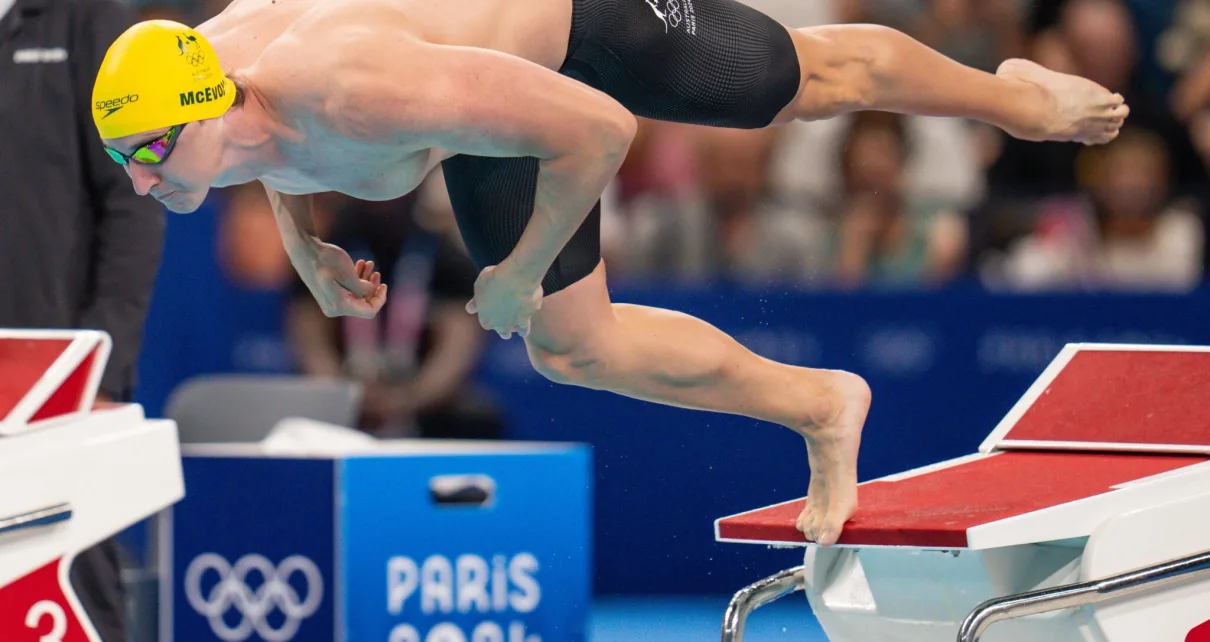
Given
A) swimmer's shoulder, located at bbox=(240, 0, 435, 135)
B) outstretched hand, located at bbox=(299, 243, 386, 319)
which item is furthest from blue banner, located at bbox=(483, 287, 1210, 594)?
swimmer's shoulder, located at bbox=(240, 0, 435, 135)

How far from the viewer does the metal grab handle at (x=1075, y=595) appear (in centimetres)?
287

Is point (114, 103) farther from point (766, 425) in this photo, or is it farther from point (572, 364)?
point (766, 425)

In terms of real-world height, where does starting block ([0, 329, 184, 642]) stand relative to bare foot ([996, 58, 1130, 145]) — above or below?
below

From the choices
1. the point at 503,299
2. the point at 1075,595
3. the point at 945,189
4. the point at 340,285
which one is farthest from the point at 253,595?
the point at 945,189

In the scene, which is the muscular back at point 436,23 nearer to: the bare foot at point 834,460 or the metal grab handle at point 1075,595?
the bare foot at point 834,460

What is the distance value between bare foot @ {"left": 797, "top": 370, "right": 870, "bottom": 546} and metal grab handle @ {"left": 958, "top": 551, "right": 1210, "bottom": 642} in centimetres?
41

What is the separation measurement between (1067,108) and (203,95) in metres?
2.09

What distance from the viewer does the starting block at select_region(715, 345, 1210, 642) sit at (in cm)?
302

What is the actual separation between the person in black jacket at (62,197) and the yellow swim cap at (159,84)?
1.47m

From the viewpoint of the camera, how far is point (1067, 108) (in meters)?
3.80

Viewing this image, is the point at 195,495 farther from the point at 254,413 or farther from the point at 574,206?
the point at 574,206

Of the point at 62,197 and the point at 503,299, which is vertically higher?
the point at 62,197

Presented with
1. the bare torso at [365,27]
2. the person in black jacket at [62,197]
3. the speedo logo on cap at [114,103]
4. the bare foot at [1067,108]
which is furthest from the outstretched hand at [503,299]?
the person in black jacket at [62,197]

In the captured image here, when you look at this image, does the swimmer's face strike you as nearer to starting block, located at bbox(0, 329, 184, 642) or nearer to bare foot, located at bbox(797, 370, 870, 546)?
starting block, located at bbox(0, 329, 184, 642)
